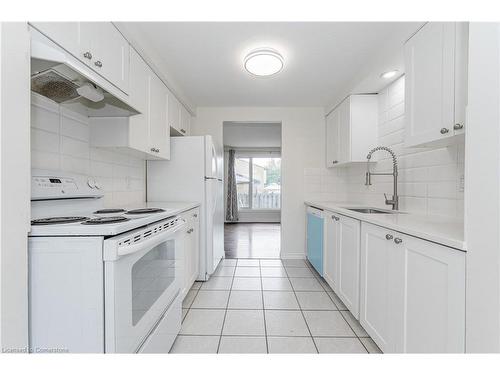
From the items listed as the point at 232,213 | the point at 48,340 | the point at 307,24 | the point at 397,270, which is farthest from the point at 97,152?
the point at 232,213

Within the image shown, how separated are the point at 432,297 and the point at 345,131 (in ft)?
6.95

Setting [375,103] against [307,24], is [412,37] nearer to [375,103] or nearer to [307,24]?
[307,24]

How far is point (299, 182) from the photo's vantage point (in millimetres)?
3406

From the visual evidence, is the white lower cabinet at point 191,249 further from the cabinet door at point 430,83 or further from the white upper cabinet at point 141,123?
the cabinet door at point 430,83

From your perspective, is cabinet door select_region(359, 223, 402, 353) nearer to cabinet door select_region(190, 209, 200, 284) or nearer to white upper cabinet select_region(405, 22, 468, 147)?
white upper cabinet select_region(405, 22, 468, 147)

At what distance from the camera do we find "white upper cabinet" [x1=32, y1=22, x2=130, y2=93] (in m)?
1.08

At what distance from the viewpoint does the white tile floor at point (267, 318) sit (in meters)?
1.52

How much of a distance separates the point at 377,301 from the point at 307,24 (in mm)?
1866

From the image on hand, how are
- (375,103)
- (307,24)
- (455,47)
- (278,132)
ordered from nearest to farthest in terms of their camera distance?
(455,47), (307,24), (375,103), (278,132)

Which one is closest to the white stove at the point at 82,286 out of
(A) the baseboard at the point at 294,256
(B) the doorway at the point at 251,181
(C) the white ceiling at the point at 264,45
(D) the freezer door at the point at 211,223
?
(C) the white ceiling at the point at 264,45

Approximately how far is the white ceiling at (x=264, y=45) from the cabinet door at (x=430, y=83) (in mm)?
199

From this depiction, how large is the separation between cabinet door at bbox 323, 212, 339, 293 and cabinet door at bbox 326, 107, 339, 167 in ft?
3.33

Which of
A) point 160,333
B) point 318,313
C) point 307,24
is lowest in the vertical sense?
point 318,313

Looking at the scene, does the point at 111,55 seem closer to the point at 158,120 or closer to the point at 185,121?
the point at 158,120
